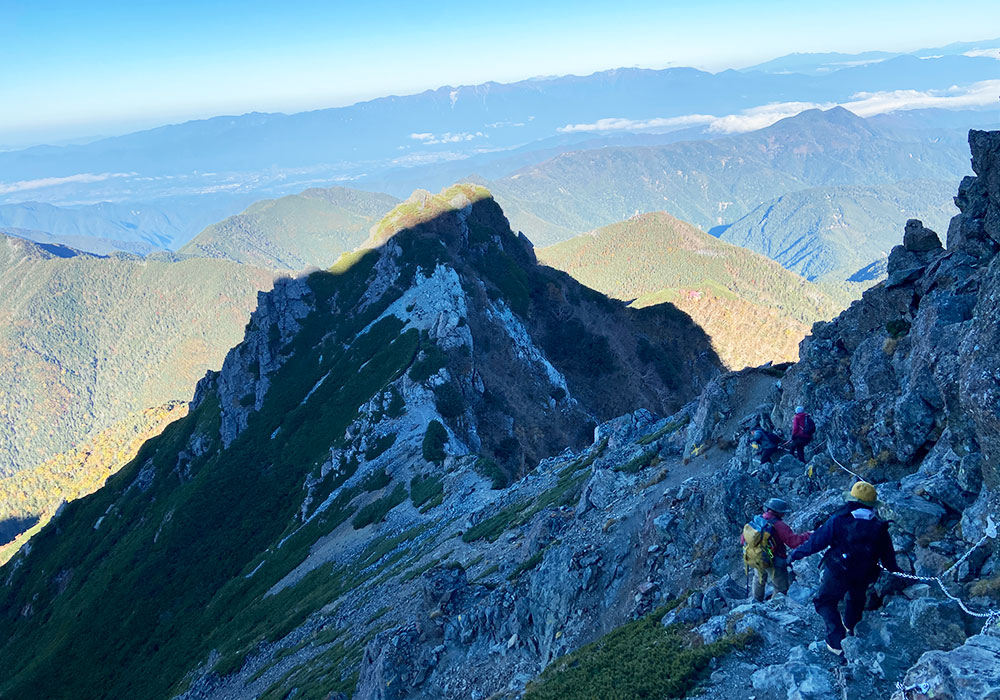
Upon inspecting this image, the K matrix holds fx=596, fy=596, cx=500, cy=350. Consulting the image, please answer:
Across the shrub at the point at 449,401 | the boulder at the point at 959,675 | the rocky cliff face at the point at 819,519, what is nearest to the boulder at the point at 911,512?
the rocky cliff face at the point at 819,519

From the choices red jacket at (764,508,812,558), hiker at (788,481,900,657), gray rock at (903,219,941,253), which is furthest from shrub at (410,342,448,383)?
hiker at (788,481,900,657)

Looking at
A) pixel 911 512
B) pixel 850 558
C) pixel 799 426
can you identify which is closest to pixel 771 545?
pixel 850 558

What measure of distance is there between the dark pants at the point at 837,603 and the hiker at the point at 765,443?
960 centimetres

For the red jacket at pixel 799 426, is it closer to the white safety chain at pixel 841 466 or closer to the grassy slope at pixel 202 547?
the white safety chain at pixel 841 466

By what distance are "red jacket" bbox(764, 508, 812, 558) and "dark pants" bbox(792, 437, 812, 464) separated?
7.34 m

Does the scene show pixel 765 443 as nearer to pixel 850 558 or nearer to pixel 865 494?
pixel 865 494

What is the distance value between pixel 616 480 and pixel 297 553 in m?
40.2

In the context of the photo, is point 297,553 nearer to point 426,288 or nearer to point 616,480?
point 616,480

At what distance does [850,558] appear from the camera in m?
12.1

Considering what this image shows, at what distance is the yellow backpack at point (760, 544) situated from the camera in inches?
575

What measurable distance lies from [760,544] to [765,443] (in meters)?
8.20

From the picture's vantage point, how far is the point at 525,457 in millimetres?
71812

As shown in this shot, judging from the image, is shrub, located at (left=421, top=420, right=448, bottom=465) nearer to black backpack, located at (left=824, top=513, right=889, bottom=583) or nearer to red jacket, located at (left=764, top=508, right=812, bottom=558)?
red jacket, located at (left=764, top=508, right=812, bottom=558)

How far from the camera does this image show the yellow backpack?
14.6 metres
